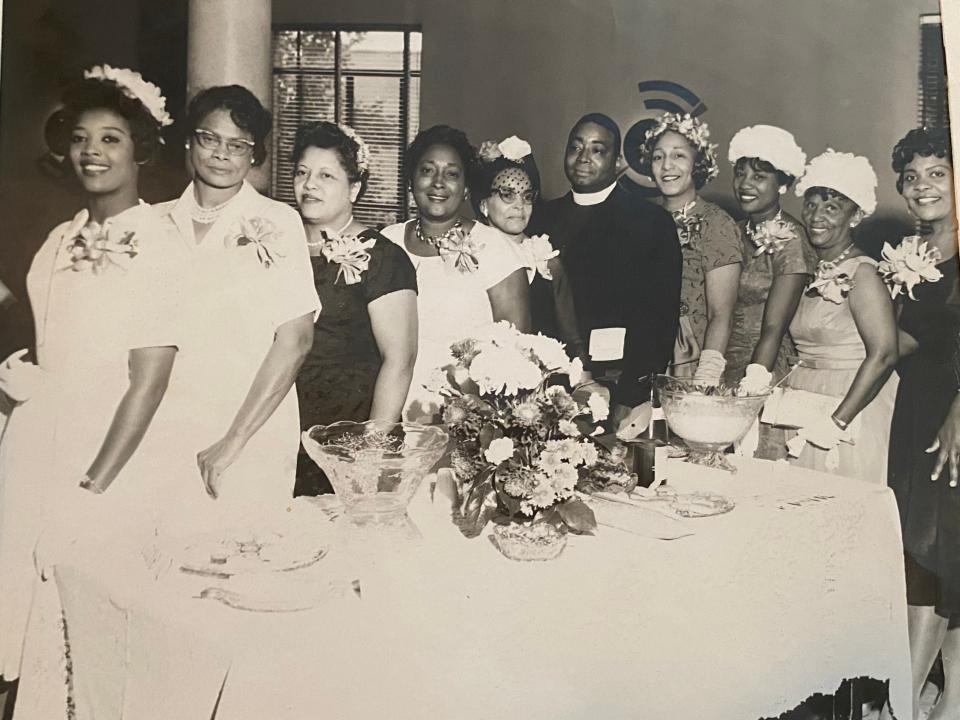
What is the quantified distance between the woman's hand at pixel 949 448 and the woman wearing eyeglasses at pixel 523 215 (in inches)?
36.3

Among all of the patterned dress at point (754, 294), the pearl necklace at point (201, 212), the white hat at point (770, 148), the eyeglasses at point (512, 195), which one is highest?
the white hat at point (770, 148)

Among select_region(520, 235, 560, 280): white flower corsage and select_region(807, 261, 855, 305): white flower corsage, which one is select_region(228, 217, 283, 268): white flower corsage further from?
select_region(807, 261, 855, 305): white flower corsage

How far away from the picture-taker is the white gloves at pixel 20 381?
1.83 metres

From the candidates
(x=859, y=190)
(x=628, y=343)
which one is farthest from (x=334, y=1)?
(x=859, y=190)

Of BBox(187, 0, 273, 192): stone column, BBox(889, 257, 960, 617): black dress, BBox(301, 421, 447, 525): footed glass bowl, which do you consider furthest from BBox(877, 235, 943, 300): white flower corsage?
BBox(187, 0, 273, 192): stone column

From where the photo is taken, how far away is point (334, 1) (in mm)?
1896

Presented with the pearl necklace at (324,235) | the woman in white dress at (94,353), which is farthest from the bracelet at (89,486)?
the pearl necklace at (324,235)

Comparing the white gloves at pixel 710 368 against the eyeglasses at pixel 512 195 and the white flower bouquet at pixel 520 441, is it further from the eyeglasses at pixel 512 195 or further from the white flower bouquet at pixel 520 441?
the eyeglasses at pixel 512 195

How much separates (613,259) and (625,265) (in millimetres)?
33

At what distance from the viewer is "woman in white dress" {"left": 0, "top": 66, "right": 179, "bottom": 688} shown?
1.80 m

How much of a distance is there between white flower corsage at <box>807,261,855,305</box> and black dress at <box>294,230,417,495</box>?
1.00m

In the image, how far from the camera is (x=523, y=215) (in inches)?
74.8

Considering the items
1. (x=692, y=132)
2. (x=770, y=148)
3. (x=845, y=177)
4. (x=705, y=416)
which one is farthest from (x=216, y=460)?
A: (x=845, y=177)

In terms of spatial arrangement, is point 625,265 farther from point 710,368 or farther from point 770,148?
point 770,148
